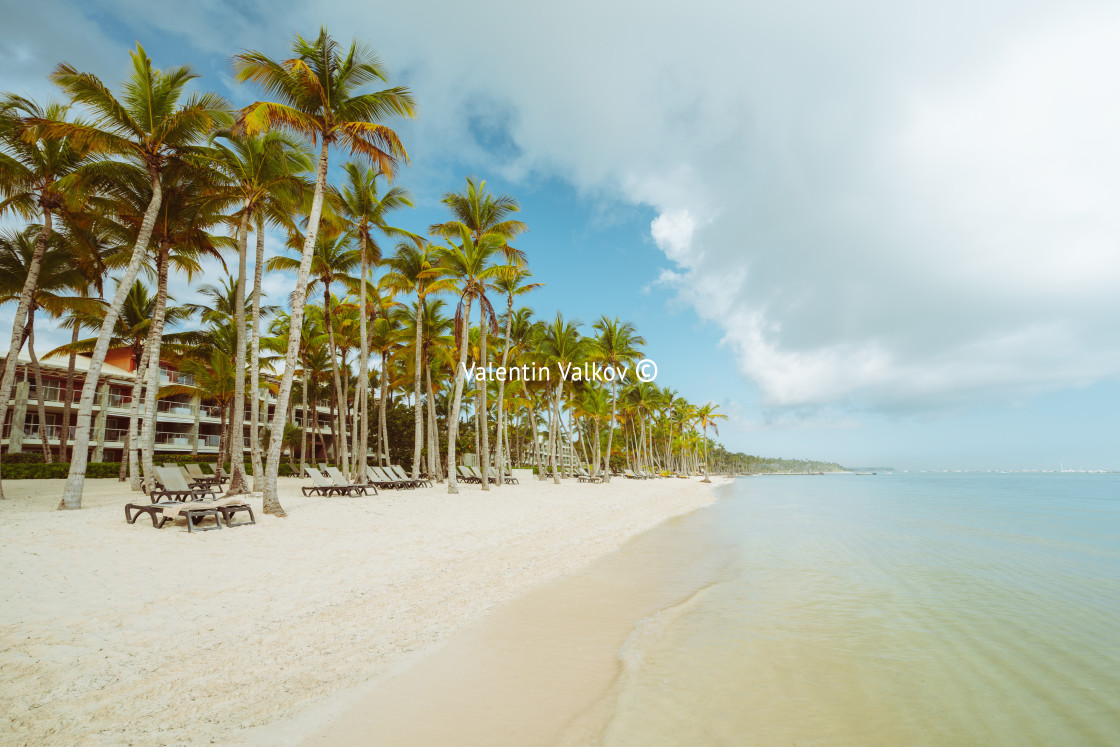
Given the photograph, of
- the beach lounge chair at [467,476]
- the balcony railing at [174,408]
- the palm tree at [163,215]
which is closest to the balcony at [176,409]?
the balcony railing at [174,408]

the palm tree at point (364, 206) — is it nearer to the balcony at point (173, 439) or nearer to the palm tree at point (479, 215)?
the palm tree at point (479, 215)

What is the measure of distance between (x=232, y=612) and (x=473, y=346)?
27.3 m

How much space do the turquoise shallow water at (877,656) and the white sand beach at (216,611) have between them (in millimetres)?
2361

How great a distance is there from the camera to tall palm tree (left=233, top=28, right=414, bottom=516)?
12.8 metres

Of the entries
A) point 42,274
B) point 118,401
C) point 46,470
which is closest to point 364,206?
point 42,274

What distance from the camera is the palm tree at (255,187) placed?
1560 centimetres

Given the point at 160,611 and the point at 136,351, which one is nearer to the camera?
the point at 160,611

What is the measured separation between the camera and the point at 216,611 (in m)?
5.40

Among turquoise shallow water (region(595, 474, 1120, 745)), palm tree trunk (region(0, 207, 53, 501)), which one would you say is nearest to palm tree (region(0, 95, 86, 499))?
palm tree trunk (region(0, 207, 53, 501))

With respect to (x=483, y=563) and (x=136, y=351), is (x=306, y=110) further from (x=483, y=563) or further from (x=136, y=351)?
(x=136, y=351)

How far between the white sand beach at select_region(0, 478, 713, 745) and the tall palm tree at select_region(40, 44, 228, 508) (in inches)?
119

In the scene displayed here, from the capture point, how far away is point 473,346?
32312 mm

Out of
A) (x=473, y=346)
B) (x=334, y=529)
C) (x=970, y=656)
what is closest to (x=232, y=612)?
(x=334, y=529)

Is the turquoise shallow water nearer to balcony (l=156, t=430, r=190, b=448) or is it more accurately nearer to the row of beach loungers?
the row of beach loungers
